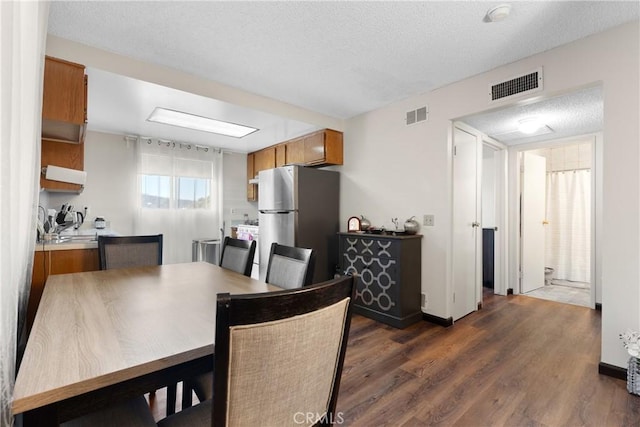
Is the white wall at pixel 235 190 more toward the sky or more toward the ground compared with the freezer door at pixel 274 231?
more toward the sky

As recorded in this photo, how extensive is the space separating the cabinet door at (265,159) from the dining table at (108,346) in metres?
3.43

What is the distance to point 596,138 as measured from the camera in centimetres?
360

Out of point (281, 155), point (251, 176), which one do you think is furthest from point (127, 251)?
point (251, 176)

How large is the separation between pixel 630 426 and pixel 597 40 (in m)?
2.45

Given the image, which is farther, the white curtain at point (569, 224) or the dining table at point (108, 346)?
the white curtain at point (569, 224)

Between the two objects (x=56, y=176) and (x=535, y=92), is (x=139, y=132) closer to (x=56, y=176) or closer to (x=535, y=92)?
(x=56, y=176)

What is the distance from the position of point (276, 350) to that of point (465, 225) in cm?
311

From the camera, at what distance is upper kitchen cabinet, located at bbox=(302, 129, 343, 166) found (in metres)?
3.79

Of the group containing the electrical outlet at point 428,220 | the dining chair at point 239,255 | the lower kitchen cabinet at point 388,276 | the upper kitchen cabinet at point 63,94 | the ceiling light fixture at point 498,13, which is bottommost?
the lower kitchen cabinet at point 388,276

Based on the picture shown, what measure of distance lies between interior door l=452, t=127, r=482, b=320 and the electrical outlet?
0.22m

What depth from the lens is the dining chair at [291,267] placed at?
1.59 m

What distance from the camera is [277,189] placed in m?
3.81

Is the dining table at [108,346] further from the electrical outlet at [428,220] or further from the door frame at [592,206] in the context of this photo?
the door frame at [592,206]

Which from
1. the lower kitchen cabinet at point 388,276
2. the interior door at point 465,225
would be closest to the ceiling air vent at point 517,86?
the interior door at point 465,225
